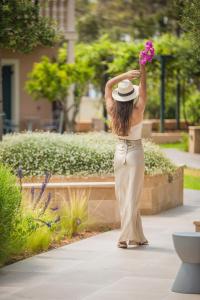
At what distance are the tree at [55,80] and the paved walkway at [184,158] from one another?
3832mm

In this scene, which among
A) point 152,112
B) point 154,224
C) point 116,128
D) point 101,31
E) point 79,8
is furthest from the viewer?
point 79,8

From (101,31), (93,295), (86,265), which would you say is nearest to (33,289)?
(93,295)

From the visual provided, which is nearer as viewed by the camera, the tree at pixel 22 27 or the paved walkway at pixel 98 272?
the paved walkway at pixel 98 272

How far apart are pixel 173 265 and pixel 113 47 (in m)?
25.9

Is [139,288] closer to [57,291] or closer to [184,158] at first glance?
[57,291]

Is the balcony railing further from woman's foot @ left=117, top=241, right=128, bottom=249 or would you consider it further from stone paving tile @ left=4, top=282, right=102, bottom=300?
stone paving tile @ left=4, top=282, right=102, bottom=300

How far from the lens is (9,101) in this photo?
1352 inches

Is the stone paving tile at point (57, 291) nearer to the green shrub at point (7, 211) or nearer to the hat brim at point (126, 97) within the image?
the green shrub at point (7, 211)

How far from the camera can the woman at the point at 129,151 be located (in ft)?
43.1

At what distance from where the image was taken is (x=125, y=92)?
13.2 metres

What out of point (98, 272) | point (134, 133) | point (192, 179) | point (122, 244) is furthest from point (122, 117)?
point (192, 179)

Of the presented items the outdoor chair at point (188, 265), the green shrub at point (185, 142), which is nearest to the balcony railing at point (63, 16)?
the green shrub at point (185, 142)

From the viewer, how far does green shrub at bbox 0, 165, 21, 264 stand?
11734mm

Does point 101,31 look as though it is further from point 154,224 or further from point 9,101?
point 154,224
